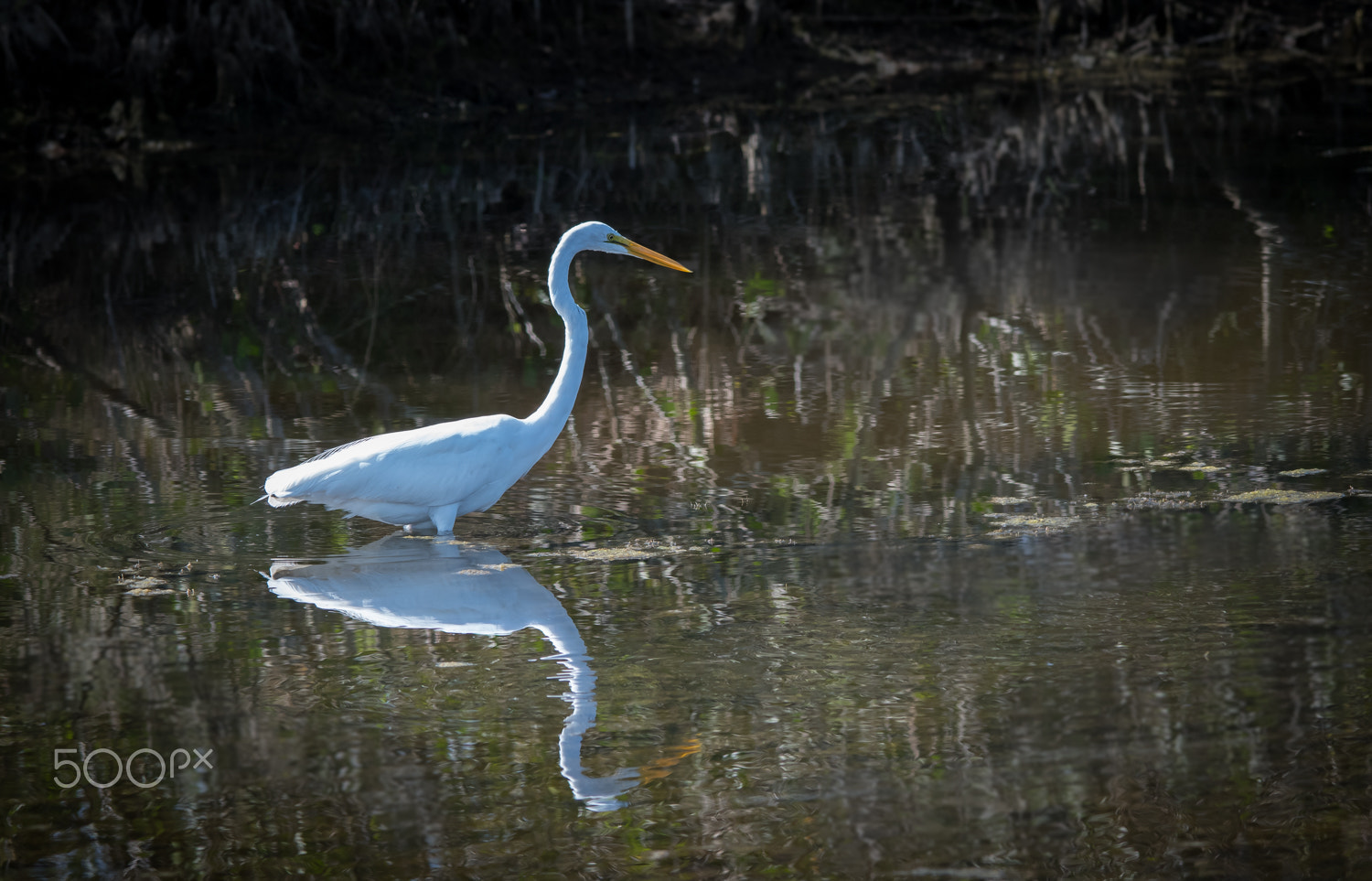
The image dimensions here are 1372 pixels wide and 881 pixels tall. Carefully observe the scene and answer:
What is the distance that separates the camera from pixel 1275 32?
2508cm

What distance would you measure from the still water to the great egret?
192mm

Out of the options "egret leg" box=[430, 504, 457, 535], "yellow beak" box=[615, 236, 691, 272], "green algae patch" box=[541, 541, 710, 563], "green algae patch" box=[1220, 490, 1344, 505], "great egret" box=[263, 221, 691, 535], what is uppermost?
"yellow beak" box=[615, 236, 691, 272]

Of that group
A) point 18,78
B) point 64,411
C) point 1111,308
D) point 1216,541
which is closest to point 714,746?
point 1216,541

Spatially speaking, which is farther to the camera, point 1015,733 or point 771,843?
point 1015,733

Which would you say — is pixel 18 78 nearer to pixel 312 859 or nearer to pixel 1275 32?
pixel 312 859

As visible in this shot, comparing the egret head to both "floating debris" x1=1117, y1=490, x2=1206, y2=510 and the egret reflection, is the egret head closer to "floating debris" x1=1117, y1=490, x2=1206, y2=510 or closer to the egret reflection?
the egret reflection

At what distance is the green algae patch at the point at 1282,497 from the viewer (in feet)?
18.2

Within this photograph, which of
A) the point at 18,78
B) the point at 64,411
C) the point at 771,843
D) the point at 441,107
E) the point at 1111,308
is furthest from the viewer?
the point at 441,107

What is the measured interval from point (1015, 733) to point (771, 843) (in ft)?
2.62

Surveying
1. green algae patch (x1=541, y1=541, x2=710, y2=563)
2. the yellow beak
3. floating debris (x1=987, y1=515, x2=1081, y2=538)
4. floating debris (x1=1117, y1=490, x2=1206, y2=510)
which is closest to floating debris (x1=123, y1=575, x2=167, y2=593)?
green algae patch (x1=541, y1=541, x2=710, y2=563)

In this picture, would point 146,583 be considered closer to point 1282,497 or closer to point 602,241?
point 602,241

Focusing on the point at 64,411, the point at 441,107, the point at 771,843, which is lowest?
the point at 771,843

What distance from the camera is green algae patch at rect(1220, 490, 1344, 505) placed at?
5551mm

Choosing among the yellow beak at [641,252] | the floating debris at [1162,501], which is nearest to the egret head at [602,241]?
the yellow beak at [641,252]
